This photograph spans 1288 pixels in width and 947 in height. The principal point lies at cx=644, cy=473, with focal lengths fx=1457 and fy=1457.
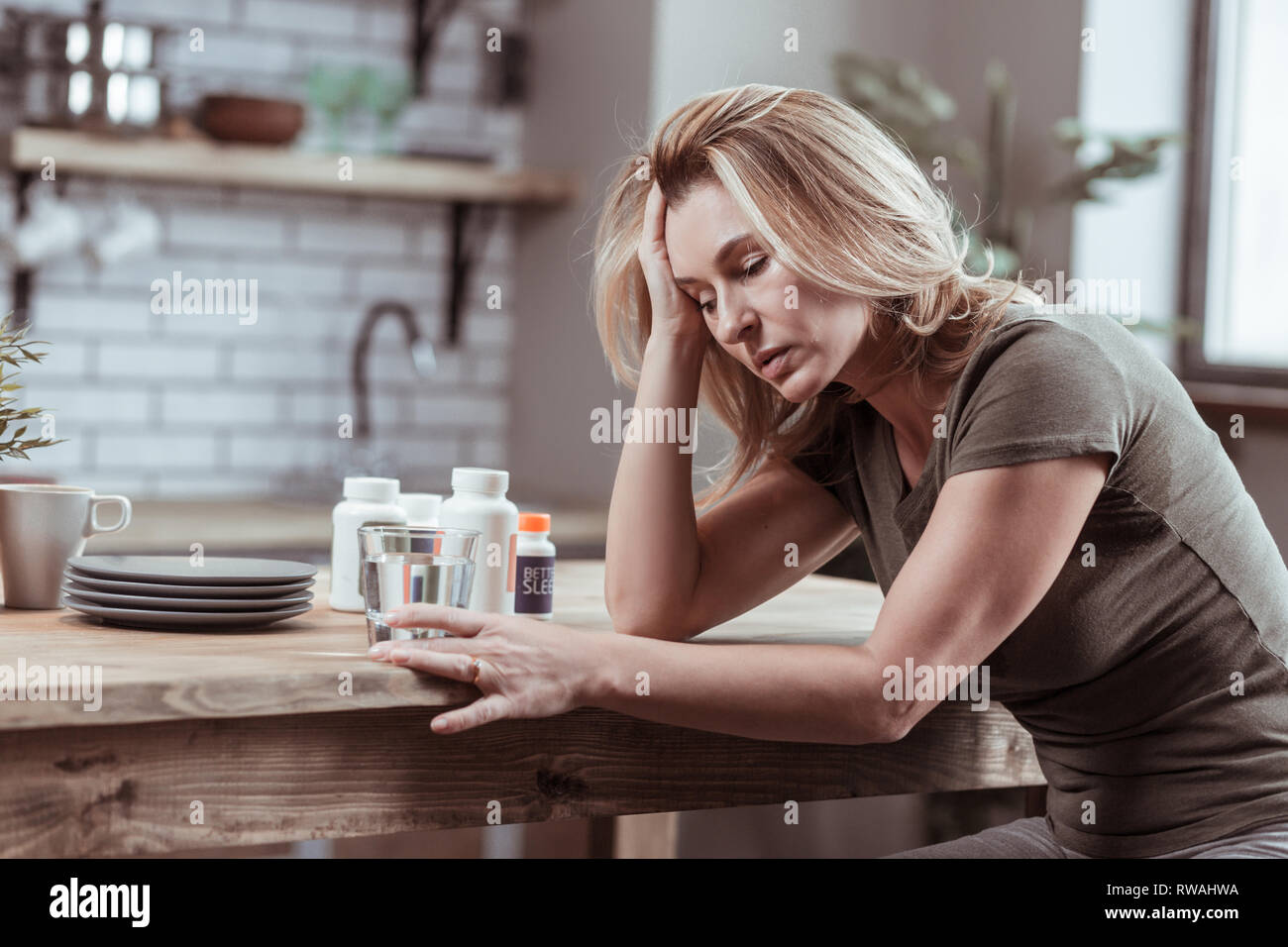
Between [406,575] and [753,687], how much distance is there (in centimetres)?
32

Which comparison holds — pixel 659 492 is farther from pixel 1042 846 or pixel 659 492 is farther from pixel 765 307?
pixel 1042 846

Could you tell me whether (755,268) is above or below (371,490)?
above

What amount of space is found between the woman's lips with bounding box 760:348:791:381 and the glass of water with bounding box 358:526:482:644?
1.19 ft

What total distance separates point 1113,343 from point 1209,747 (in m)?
0.41

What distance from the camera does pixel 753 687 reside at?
128 cm

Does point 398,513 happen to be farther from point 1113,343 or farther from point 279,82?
point 279,82

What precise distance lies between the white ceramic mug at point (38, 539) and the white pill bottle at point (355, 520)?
22 centimetres

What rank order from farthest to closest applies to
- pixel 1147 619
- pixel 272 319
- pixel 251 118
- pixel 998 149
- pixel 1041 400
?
1. pixel 272 319
2. pixel 251 118
3. pixel 998 149
4. pixel 1147 619
5. pixel 1041 400

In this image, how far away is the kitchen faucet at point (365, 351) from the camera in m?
3.63

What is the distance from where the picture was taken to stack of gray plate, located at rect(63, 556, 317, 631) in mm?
1379

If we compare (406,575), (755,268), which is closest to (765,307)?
(755,268)

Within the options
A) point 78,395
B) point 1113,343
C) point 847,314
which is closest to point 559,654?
point 847,314

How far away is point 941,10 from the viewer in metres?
3.59

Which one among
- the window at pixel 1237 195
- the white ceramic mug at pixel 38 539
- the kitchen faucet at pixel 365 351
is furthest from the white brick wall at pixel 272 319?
the white ceramic mug at pixel 38 539
